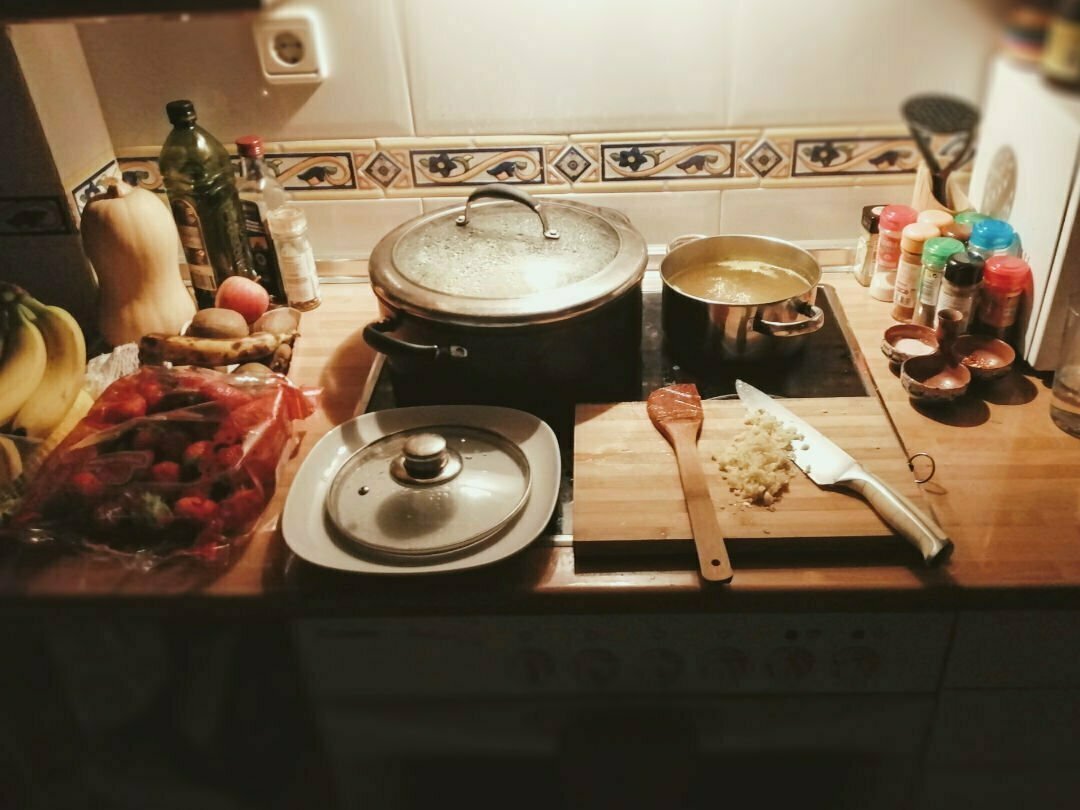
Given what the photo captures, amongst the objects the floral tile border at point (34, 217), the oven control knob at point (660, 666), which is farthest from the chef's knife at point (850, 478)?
the floral tile border at point (34, 217)

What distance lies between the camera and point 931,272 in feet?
3.49

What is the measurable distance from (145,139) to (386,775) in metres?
0.89

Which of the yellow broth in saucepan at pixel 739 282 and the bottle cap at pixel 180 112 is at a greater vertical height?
the bottle cap at pixel 180 112

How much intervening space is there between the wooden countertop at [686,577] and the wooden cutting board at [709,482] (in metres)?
0.03

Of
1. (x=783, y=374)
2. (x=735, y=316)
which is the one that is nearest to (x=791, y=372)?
(x=783, y=374)

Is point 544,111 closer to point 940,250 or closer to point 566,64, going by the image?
point 566,64

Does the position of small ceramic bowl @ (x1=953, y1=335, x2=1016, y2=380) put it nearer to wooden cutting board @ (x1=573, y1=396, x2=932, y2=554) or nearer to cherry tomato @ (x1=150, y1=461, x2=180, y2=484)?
wooden cutting board @ (x1=573, y1=396, x2=932, y2=554)

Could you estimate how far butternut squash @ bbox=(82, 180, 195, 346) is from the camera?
1113 millimetres

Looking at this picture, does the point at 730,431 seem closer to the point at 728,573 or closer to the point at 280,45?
the point at 728,573

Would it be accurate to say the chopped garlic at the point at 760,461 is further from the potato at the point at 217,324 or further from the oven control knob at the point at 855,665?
the potato at the point at 217,324

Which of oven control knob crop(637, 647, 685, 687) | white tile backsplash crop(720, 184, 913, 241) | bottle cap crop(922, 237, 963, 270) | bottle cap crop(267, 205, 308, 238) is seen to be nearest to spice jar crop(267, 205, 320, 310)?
bottle cap crop(267, 205, 308, 238)

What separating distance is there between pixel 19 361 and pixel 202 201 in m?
0.31

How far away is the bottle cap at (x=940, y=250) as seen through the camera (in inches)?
41.3

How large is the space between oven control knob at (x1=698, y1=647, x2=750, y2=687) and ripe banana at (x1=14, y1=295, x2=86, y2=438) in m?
0.73
